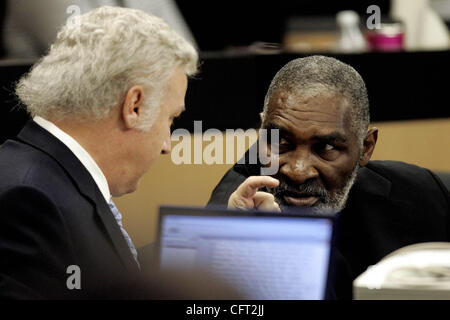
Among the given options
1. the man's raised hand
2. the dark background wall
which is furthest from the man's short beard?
the dark background wall

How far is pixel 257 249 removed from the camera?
1.08 metres

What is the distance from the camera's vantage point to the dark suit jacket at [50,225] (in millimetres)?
1251

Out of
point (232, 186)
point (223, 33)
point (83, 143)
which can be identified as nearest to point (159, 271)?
point (83, 143)

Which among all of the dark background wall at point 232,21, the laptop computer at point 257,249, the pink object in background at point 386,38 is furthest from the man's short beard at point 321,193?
the dark background wall at point 232,21

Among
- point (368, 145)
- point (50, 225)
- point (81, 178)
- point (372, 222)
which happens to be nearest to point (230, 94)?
point (368, 145)

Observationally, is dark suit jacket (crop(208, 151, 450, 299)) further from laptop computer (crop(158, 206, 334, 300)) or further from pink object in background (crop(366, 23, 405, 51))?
pink object in background (crop(366, 23, 405, 51))

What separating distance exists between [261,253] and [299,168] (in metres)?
0.70

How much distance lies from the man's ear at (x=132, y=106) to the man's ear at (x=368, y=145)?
0.65m

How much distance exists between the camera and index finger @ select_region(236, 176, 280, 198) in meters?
1.43

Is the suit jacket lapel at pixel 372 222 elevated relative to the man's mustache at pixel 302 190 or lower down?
lower down

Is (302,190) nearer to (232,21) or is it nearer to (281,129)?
(281,129)

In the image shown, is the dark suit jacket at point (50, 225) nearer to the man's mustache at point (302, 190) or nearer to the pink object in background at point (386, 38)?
the man's mustache at point (302, 190)
